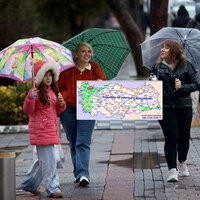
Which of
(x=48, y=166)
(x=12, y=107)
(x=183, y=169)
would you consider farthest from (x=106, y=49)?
(x=12, y=107)

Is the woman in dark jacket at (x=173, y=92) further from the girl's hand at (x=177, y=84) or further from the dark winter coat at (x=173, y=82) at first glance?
the girl's hand at (x=177, y=84)

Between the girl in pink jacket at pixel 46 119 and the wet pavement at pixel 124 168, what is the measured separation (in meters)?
0.31

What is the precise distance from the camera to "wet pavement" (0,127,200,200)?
6.70m

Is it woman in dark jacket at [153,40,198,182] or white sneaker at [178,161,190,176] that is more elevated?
woman in dark jacket at [153,40,198,182]

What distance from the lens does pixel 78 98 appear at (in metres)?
6.77

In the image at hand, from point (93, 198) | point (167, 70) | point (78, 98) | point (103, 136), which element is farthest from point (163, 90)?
point (103, 136)

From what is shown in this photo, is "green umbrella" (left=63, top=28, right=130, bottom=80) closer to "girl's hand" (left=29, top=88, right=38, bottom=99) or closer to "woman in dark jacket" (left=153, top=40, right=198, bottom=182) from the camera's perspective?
"woman in dark jacket" (left=153, top=40, right=198, bottom=182)

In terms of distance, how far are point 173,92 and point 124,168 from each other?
1.65m

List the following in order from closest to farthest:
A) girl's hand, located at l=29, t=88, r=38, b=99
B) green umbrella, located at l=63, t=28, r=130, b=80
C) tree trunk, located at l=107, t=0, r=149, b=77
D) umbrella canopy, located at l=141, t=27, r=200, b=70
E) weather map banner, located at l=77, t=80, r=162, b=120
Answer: girl's hand, located at l=29, t=88, r=38, b=99 < weather map banner, located at l=77, t=80, r=162, b=120 < umbrella canopy, located at l=141, t=27, r=200, b=70 < green umbrella, located at l=63, t=28, r=130, b=80 < tree trunk, located at l=107, t=0, r=149, b=77

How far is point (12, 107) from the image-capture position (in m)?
12.5

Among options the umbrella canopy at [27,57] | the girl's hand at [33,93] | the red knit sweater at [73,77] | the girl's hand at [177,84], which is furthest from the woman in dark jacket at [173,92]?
the girl's hand at [33,93]

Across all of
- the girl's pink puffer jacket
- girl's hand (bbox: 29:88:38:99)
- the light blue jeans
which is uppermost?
girl's hand (bbox: 29:88:38:99)

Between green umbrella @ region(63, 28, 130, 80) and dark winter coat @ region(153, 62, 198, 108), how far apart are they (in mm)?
767

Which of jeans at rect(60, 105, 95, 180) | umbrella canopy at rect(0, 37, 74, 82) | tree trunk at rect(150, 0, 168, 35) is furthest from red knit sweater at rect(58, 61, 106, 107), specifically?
tree trunk at rect(150, 0, 168, 35)
